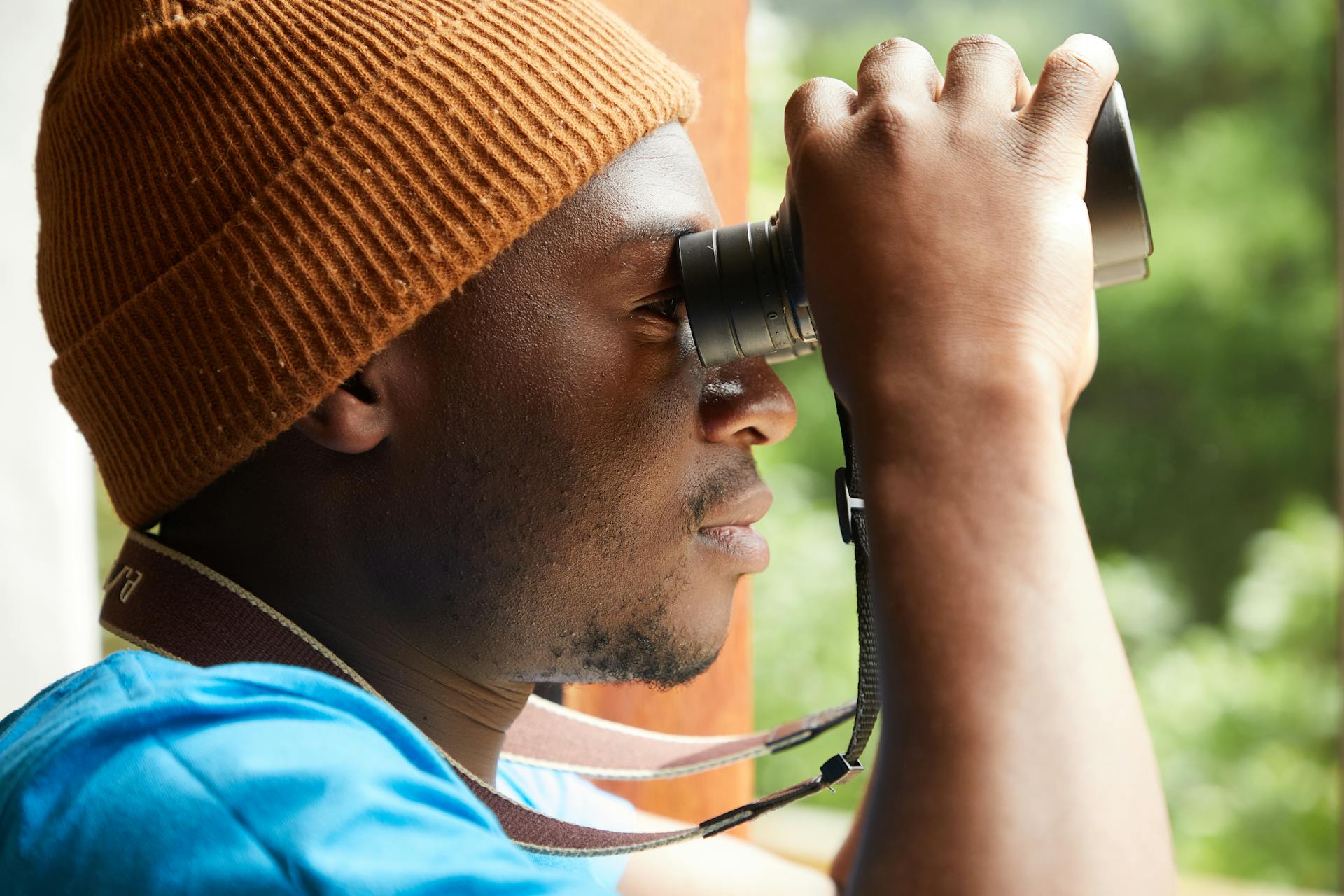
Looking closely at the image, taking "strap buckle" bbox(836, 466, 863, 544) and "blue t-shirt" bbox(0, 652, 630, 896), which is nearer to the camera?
"blue t-shirt" bbox(0, 652, 630, 896)

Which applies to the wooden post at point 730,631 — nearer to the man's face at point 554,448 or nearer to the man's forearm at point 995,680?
the man's face at point 554,448

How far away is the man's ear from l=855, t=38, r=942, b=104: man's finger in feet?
1.49

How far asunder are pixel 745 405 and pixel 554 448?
0.16 m

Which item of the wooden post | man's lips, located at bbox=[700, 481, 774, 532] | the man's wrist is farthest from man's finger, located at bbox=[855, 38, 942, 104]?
the wooden post

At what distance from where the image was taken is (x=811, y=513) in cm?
420

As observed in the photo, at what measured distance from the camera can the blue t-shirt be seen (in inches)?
25.5

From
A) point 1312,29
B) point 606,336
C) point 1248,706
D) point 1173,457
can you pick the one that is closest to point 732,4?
point 606,336

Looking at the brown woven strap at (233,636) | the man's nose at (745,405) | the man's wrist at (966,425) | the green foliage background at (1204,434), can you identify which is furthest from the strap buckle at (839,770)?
the green foliage background at (1204,434)

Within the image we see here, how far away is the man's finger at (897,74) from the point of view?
Answer: 789mm

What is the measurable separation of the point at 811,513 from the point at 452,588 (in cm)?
327

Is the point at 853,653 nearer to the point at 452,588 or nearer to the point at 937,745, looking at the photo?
the point at 452,588

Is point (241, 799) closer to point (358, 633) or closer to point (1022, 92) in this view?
point (358, 633)

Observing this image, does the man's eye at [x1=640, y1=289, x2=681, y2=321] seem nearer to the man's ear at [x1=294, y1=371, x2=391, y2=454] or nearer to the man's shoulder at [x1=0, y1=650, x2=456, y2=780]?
the man's ear at [x1=294, y1=371, x2=391, y2=454]

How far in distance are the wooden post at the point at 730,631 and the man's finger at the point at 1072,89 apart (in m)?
0.73
